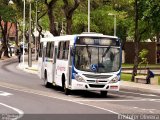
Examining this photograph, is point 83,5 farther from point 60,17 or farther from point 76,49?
point 76,49

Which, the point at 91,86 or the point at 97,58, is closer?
the point at 91,86

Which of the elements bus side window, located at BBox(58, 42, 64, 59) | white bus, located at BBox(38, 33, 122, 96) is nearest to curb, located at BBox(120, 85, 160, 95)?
white bus, located at BBox(38, 33, 122, 96)

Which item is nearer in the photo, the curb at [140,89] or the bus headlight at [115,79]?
the bus headlight at [115,79]

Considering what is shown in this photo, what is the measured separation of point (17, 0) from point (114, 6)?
13991mm

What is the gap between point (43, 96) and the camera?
86.9 ft

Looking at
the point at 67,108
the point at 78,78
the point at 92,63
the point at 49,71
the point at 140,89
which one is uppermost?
the point at 92,63

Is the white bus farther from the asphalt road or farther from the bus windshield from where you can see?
the asphalt road

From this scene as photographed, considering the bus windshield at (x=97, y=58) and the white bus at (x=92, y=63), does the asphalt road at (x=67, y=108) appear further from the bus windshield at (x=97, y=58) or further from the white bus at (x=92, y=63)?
the bus windshield at (x=97, y=58)

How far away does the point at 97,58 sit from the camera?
26781mm

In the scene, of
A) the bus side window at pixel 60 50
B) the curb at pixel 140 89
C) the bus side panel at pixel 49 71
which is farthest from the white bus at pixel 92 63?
the curb at pixel 140 89

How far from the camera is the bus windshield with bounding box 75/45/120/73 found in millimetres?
26609

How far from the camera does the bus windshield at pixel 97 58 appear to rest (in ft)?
87.3

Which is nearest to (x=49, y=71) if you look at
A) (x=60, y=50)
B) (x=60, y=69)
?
(x=60, y=50)

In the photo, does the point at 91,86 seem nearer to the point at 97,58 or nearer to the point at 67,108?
the point at 97,58
